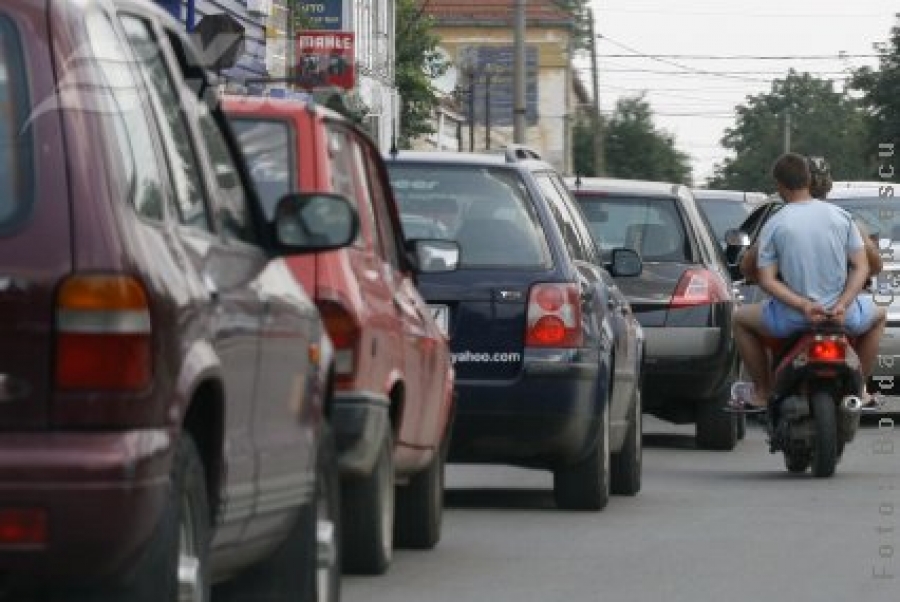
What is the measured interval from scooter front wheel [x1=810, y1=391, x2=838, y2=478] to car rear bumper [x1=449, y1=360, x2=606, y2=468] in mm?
2963

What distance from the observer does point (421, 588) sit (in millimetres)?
10883

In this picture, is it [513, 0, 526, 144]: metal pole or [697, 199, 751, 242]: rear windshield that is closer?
[697, 199, 751, 242]: rear windshield

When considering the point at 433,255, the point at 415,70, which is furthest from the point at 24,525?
the point at 415,70

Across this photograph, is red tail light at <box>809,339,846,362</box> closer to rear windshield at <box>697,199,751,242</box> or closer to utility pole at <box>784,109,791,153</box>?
rear windshield at <box>697,199,751,242</box>

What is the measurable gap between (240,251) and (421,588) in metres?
3.42

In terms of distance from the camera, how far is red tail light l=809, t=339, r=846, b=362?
54.6ft

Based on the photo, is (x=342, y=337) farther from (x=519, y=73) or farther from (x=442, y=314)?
(x=519, y=73)

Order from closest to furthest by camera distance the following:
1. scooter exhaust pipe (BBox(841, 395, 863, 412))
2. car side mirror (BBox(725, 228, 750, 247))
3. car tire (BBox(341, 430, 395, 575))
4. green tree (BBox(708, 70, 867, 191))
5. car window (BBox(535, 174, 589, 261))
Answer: car tire (BBox(341, 430, 395, 575)) < car window (BBox(535, 174, 589, 261)) < scooter exhaust pipe (BBox(841, 395, 863, 412)) < car side mirror (BBox(725, 228, 750, 247)) < green tree (BBox(708, 70, 867, 191))

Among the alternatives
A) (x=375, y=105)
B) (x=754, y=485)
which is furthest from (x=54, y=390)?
(x=375, y=105)

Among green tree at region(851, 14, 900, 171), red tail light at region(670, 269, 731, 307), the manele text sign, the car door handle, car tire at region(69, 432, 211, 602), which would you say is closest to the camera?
car tire at region(69, 432, 211, 602)

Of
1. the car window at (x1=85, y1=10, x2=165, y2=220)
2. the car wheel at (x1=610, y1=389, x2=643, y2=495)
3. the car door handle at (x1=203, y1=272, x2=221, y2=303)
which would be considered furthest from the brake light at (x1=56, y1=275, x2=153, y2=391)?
the car wheel at (x1=610, y1=389, x2=643, y2=495)

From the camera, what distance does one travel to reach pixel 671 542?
1285 cm

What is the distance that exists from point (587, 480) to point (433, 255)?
8.97 feet

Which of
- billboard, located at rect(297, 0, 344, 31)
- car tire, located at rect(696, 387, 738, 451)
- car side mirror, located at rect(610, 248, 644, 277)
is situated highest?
billboard, located at rect(297, 0, 344, 31)
